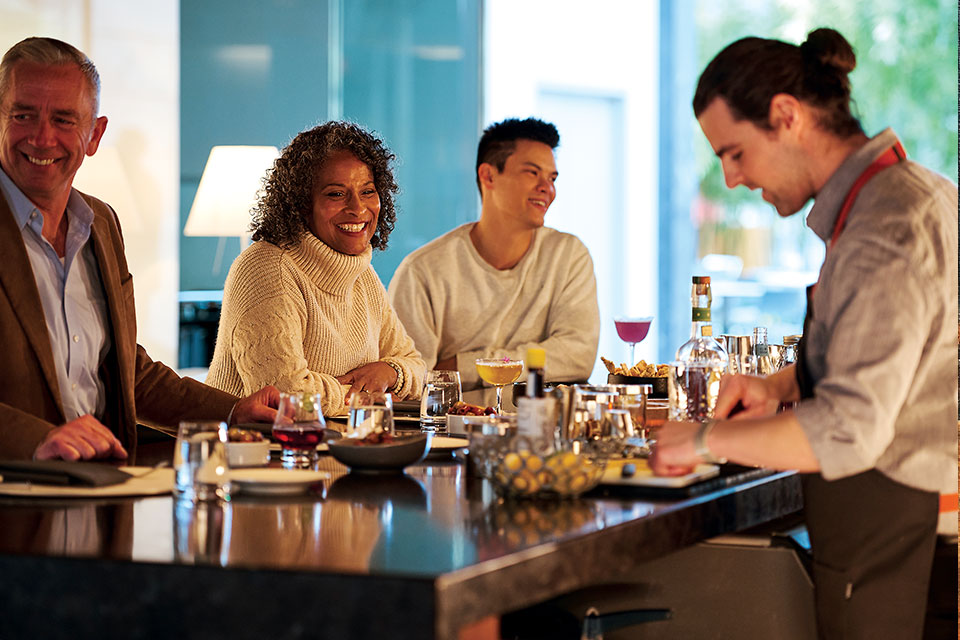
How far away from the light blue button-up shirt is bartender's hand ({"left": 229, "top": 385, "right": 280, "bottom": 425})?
328 millimetres

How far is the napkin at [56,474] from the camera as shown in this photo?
1.73m

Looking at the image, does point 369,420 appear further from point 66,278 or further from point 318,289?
point 318,289

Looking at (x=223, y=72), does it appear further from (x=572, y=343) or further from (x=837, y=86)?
(x=837, y=86)

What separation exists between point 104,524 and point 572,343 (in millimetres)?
2756

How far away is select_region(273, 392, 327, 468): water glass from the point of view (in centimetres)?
197

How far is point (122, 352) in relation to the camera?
250cm

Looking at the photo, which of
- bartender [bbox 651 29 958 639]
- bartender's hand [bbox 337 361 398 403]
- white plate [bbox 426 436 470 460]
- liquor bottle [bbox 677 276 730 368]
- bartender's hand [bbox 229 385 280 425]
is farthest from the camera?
bartender's hand [bbox 337 361 398 403]

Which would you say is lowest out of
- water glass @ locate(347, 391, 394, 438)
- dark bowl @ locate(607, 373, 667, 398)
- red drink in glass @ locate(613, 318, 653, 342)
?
water glass @ locate(347, 391, 394, 438)

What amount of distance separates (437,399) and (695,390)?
1.76 ft

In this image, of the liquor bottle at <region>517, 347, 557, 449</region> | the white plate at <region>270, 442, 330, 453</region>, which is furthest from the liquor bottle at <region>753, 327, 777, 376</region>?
the liquor bottle at <region>517, 347, 557, 449</region>

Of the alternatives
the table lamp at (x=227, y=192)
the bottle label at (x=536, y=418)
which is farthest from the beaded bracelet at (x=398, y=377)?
the table lamp at (x=227, y=192)

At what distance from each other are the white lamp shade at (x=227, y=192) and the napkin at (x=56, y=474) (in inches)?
133

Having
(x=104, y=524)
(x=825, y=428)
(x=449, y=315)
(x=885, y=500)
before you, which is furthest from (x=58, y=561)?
(x=449, y=315)

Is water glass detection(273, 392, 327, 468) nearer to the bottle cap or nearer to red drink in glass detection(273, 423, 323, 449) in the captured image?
red drink in glass detection(273, 423, 323, 449)
